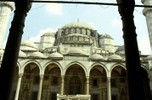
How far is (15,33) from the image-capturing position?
14.0ft

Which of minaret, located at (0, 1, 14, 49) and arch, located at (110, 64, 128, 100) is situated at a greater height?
minaret, located at (0, 1, 14, 49)

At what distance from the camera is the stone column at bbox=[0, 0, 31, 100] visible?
3.75 m

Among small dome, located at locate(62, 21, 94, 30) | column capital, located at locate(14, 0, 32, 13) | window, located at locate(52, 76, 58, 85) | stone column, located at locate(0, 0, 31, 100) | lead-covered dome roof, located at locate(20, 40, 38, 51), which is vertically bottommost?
stone column, located at locate(0, 0, 31, 100)

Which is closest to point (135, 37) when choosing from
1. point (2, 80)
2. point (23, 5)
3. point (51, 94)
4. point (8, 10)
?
point (23, 5)

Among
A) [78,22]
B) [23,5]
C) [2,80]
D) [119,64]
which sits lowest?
[2,80]

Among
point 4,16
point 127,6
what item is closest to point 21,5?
point 127,6

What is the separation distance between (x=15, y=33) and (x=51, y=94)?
20.3 m

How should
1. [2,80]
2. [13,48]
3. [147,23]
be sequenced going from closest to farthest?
[2,80] < [13,48] < [147,23]

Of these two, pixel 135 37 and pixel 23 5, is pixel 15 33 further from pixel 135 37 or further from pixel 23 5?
pixel 135 37

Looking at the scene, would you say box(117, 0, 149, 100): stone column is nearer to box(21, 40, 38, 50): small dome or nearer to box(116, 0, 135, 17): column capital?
box(116, 0, 135, 17): column capital

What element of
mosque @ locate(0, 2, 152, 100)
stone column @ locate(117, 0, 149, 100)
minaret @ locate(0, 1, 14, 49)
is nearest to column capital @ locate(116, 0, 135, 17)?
stone column @ locate(117, 0, 149, 100)

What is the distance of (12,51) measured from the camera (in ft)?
13.4

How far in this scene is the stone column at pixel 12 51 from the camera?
3.75 m

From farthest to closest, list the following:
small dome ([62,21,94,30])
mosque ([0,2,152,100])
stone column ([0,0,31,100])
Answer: small dome ([62,21,94,30]) → mosque ([0,2,152,100]) → stone column ([0,0,31,100])
